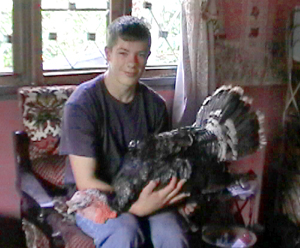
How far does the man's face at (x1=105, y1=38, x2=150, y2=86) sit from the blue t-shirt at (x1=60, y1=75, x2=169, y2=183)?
0.26ft

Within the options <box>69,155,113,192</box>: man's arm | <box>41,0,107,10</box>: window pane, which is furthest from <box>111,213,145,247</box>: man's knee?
<box>41,0,107,10</box>: window pane

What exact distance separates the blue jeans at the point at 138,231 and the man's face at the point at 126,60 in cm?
47

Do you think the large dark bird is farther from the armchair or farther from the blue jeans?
the armchair

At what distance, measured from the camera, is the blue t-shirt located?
1.49m

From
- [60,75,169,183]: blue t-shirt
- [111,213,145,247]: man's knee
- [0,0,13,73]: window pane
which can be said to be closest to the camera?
[111,213,145,247]: man's knee

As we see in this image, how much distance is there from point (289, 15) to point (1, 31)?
4.79ft

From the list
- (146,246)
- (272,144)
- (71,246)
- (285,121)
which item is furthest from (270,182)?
(71,246)

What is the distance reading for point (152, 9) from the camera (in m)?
2.19

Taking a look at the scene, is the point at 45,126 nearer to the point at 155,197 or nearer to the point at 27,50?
the point at 27,50

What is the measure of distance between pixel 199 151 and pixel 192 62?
723 millimetres

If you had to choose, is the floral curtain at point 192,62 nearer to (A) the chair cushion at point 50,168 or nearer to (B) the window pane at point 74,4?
(B) the window pane at point 74,4

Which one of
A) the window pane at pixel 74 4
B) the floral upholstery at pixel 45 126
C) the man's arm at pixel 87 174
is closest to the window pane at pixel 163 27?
the window pane at pixel 74 4

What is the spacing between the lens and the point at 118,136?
161 centimetres

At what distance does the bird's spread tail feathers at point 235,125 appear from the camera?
147cm
